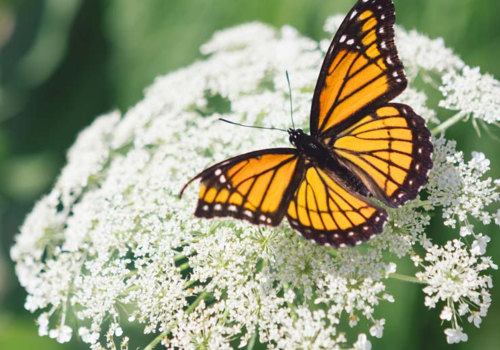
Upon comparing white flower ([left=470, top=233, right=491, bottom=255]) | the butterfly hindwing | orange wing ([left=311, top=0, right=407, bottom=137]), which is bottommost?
white flower ([left=470, top=233, right=491, bottom=255])

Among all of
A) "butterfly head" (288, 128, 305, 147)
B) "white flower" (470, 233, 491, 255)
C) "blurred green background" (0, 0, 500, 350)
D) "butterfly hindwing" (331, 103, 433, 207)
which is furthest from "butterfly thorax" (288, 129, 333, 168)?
"blurred green background" (0, 0, 500, 350)

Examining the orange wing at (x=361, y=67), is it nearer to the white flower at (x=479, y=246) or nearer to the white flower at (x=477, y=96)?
the white flower at (x=477, y=96)

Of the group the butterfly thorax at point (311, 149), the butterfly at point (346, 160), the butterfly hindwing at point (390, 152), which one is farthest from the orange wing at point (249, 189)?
the butterfly hindwing at point (390, 152)

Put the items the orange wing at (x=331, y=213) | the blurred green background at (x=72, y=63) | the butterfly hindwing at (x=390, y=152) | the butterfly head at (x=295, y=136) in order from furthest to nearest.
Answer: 1. the blurred green background at (x=72, y=63)
2. the butterfly head at (x=295, y=136)
3. the butterfly hindwing at (x=390, y=152)
4. the orange wing at (x=331, y=213)

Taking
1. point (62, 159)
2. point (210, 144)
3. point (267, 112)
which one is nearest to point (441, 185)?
point (267, 112)

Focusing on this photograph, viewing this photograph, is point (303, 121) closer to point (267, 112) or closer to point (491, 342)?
point (267, 112)

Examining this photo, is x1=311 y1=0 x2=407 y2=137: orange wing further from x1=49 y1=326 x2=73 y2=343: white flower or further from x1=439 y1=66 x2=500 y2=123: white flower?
x1=49 y1=326 x2=73 y2=343: white flower

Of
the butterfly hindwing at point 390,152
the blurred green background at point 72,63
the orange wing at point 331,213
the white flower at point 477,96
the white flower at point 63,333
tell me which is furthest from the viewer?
the blurred green background at point 72,63
